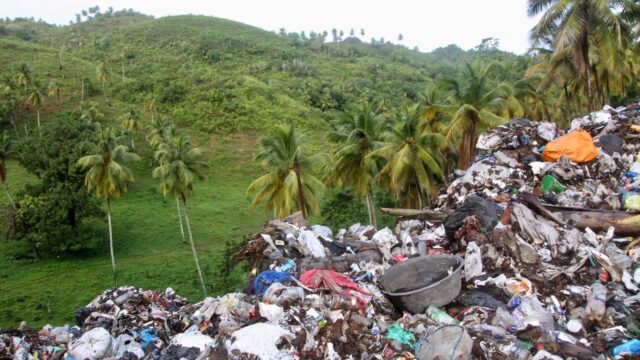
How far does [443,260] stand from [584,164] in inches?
207

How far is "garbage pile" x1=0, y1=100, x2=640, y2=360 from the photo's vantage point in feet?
18.9

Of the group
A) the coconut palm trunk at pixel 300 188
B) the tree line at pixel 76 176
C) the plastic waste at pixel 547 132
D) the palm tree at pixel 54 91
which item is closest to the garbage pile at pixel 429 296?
the plastic waste at pixel 547 132

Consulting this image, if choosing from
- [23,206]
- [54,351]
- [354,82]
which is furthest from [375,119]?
[354,82]

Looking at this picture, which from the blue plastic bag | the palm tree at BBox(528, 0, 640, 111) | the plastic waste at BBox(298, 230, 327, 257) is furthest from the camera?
the palm tree at BBox(528, 0, 640, 111)

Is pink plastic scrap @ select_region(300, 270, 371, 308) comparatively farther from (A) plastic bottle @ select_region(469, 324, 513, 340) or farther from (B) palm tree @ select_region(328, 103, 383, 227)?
(B) palm tree @ select_region(328, 103, 383, 227)

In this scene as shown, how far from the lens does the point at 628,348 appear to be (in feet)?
17.9

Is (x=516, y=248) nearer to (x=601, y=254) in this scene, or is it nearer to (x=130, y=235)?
(x=601, y=254)

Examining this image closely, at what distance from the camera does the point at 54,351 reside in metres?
6.70

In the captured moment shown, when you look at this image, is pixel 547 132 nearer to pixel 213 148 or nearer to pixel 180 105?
pixel 213 148

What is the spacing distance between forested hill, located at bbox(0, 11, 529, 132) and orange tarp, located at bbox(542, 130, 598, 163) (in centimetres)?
895

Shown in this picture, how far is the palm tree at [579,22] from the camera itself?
14.7 metres

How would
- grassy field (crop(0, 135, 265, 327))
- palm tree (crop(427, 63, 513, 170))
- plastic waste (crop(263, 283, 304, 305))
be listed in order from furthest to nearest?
grassy field (crop(0, 135, 265, 327))
palm tree (crop(427, 63, 513, 170))
plastic waste (crop(263, 283, 304, 305))

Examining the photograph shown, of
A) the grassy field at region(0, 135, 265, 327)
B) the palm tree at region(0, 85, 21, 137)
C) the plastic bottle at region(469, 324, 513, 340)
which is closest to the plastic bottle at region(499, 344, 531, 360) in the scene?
the plastic bottle at region(469, 324, 513, 340)

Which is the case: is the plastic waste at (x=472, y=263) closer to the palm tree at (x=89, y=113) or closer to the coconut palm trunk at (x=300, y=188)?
the coconut palm trunk at (x=300, y=188)
